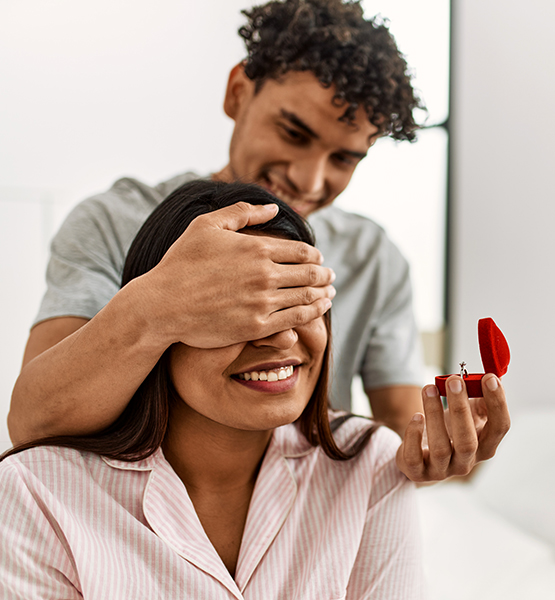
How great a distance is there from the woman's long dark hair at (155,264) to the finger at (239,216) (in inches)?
1.9

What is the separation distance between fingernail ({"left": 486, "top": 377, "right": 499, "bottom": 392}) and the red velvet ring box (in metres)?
0.02

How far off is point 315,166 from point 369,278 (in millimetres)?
446

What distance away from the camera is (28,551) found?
82 centimetres

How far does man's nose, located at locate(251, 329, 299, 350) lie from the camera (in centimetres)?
90

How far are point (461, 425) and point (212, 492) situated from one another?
46 centimetres

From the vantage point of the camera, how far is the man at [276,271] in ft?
2.70

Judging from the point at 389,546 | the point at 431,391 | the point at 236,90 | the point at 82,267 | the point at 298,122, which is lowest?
the point at 389,546

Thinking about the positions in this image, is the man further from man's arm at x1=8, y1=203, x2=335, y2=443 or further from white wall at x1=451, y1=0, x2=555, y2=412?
white wall at x1=451, y1=0, x2=555, y2=412

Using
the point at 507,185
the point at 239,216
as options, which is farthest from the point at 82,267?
the point at 507,185

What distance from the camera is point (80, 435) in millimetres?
983

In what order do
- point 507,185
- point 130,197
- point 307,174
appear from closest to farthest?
point 307,174 → point 130,197 → point 507,185

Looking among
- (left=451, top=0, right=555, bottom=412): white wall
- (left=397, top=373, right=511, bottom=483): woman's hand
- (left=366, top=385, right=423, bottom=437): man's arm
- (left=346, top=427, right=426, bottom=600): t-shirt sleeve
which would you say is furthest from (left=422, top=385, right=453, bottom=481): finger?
(left=451, top=0, right=555, bottom=412): white wall

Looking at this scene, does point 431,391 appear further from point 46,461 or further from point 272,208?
point 46,461

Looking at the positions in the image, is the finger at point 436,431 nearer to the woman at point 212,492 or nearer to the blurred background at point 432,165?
the woman at point 212,492
